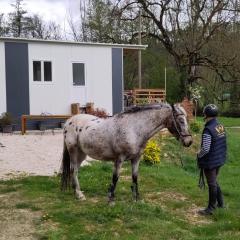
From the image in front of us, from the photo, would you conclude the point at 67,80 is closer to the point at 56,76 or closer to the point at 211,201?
the point at 56,76

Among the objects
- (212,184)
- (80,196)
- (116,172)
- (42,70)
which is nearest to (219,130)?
(212,184)

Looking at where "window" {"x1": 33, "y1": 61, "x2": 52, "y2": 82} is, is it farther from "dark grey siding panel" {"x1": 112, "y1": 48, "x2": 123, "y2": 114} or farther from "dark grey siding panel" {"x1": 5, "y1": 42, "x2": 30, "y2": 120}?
"dark grey siding panel" {"x1": 112, "y1": 48, "x2": 123, "y2": 114}

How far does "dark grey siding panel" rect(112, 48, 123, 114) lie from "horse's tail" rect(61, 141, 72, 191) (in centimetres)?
1526

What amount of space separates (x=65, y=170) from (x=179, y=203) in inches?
76.8

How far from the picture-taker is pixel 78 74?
23047mm

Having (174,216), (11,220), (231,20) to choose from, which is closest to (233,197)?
(174,216)

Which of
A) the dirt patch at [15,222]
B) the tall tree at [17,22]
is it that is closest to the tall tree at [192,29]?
the tall tree at [17,22]

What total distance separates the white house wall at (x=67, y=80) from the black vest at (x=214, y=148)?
15.0 meters

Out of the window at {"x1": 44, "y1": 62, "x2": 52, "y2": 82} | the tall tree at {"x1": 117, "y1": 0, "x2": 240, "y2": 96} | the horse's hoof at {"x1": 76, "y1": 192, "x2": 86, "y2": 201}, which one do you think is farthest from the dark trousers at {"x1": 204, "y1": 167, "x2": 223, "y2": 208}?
the tall tree at {"x1": 117, "y1": 0, "x2": 240, "y2": 96}

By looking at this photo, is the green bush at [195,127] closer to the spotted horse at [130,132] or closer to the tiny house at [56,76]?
the tiny house at [56,76]

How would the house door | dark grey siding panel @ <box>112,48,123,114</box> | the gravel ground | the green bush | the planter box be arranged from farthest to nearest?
dark grey siding panel @ <box>112,48,123,114</box>
the house door
the green bush
the planter box
the gravel ground

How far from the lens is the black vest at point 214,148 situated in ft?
24.3

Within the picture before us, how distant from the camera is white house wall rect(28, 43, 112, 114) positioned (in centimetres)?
2168

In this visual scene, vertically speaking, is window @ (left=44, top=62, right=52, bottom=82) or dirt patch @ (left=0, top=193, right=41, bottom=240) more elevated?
window @ (left=44, top=62, right=52, bottom=82)
